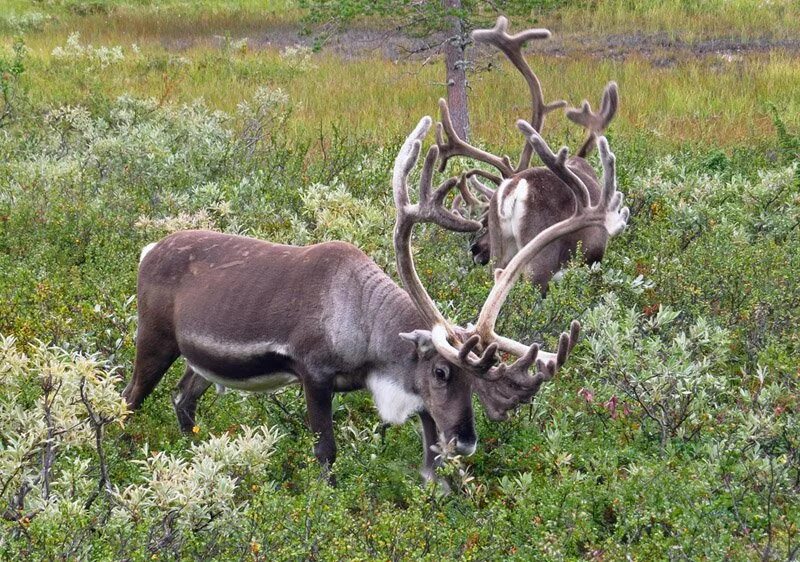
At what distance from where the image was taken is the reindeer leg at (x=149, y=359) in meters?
6.01

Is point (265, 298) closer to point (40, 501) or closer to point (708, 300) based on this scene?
point (40, 501)

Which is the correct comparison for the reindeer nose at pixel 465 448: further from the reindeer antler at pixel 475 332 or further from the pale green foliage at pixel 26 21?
the pale green foliage at pixel 26 21

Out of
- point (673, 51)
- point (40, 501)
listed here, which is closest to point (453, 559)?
Result: point (40, 501)

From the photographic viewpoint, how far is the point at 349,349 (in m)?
5.42

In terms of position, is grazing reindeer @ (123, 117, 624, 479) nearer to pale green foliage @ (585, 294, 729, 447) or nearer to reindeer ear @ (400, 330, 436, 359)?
reindeer ear @ (400, 330, 436, 359)

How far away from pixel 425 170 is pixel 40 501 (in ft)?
8.00

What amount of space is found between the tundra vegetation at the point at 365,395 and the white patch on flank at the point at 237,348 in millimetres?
400

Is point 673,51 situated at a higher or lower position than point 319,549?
lower

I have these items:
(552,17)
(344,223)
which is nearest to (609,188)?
(344,223)

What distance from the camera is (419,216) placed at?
5.39m

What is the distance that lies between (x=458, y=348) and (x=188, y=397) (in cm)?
199

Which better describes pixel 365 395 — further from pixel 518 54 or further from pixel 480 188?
pixel 518 54

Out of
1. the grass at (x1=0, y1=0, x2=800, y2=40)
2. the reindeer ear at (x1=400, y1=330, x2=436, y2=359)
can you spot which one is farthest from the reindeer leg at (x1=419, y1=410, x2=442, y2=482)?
the grass at (x1=0, y1=0, x2=800, y2=40)

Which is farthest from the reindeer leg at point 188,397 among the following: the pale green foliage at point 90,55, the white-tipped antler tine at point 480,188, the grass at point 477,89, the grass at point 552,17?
the grass at point 552,17
